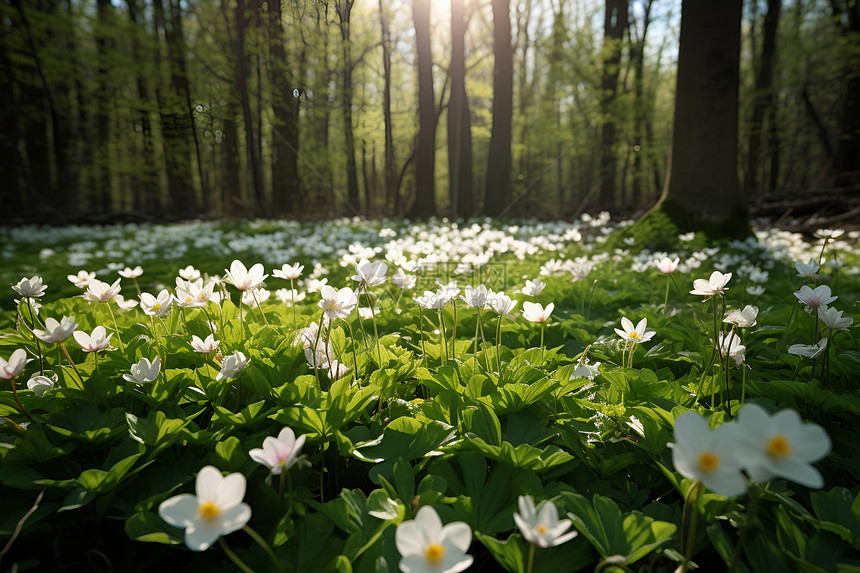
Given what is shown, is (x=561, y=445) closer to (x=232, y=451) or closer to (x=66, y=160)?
(x=232, y=451)

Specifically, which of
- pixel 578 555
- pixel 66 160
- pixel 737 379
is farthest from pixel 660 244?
pixel 66 160

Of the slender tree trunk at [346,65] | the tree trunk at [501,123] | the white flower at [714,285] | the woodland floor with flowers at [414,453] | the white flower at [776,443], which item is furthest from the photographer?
the tree trunk at [501,123]

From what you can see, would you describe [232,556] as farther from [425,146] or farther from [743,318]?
[425,146]

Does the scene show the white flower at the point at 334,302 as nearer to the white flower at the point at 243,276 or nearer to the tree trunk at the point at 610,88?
the white flower at the point at 243,276

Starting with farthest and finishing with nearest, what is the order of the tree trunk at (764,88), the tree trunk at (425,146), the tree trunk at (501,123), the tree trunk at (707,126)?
the tree trunk at (764,88)
the tree trunk at (501,123)
the tree trunk at (425,146)
the tree trunk at (707,126)

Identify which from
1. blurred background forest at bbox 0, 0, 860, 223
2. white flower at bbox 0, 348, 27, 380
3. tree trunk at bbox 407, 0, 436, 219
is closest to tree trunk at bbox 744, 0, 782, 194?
blurred background forest at bbox 0, 0, 860, 223

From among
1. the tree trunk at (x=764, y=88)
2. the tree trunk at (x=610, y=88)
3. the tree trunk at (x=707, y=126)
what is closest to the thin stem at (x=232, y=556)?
the tree trunk at (x=707, y=126)

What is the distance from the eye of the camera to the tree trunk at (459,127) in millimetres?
10570

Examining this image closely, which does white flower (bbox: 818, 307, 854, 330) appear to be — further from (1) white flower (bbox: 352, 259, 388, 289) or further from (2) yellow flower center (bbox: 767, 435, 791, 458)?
(1) white flower (bbox: 352, 259, 388, 289)

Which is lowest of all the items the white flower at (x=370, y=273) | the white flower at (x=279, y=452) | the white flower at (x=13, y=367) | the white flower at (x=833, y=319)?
the white flower at (x=279, y=452)

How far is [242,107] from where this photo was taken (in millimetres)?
3270

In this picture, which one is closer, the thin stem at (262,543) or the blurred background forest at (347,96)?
the thin stem at (262,543)

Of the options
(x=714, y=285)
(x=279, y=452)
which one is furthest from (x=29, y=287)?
(x=714, y=285)

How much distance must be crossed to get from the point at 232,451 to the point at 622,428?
1030 millimetres
